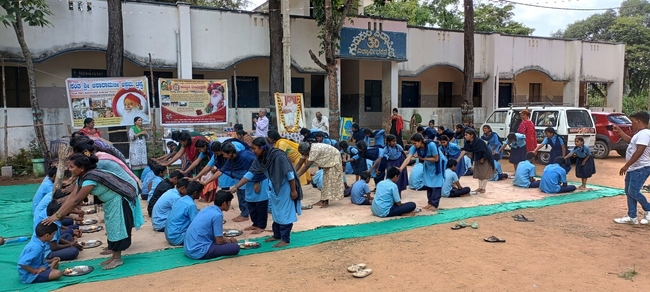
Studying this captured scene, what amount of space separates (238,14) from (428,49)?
7.48 m

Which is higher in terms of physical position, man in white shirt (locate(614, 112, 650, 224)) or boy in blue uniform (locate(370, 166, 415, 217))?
man in white shirt (locate(614, 112, 650, 224))

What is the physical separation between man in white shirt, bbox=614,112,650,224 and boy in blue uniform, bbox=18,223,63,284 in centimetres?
689

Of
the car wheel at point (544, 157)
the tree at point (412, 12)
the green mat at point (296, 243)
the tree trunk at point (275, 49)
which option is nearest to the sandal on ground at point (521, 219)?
the green mat at point (296, 243)

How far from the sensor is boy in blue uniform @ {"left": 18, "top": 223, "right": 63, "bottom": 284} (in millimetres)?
4250

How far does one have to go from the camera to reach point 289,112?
12141 millimetres

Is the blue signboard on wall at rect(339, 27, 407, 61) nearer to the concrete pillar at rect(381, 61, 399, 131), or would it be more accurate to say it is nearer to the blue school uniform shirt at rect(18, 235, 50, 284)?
the concrete pillar at rect(381, 61, 399, 131)

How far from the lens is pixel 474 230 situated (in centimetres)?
614

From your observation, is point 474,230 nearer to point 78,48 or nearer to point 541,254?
point 541,254

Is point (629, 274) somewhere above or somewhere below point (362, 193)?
below

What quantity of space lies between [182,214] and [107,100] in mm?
6722

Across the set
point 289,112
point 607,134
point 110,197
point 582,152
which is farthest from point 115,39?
point 607,134

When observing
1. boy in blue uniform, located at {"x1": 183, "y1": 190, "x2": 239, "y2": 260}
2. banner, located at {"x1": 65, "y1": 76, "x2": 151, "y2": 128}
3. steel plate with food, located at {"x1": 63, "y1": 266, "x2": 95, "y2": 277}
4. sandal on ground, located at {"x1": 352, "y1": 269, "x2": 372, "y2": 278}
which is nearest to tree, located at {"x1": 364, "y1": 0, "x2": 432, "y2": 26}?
banner, located at {"x1": 65, "y1": 76, "x2": 151, "y2": 128}

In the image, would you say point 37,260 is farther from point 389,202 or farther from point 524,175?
point 524,175

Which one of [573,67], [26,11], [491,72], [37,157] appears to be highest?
[26,11]
